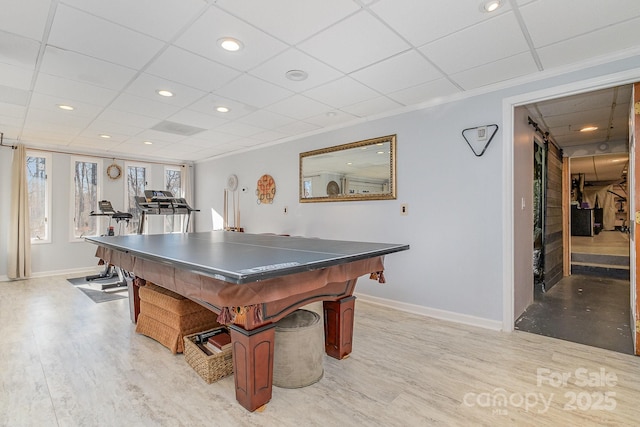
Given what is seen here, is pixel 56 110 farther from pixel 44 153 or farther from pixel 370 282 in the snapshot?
pixel 370 282

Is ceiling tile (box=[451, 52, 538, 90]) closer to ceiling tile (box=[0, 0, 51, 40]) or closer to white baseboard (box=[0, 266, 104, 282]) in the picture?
ceiling tile (box=[0, 0, 51, 40])

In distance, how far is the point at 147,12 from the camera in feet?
6.39

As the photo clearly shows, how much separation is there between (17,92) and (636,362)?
19.9 ft

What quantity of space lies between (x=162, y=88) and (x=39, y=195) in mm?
4464

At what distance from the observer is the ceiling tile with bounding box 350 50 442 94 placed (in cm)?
260

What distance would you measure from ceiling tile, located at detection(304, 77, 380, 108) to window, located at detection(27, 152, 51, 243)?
5507 mm

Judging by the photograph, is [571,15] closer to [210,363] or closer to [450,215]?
[450,215]

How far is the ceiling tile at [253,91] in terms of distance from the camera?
9.96 feet

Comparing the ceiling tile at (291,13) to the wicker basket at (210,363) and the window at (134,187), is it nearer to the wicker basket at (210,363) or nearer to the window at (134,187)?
the wicker basket at (210,363)

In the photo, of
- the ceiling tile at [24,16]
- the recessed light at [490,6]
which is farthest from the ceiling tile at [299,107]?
the ceiling tile at [24,16]

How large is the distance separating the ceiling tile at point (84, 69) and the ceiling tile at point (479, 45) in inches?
→ 103

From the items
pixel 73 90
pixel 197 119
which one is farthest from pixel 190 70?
pixel 197 119

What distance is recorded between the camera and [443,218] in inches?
136

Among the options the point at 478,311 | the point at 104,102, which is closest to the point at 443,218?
the point at 478,311
